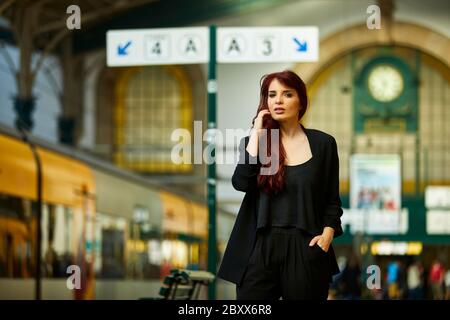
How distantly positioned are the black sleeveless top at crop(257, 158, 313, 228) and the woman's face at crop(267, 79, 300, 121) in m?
0.17

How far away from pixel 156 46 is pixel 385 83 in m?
19.6

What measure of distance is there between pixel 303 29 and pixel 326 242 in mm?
4643

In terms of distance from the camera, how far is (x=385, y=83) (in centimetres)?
2847

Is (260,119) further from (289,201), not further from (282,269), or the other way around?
(282,269)

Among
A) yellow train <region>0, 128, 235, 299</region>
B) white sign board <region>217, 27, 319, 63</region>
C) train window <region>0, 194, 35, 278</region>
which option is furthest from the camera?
yellow train <region>0, 128, 235, 299</region>

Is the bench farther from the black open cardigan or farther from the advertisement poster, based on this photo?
the advertisement poster

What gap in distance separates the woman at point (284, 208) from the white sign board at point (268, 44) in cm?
425

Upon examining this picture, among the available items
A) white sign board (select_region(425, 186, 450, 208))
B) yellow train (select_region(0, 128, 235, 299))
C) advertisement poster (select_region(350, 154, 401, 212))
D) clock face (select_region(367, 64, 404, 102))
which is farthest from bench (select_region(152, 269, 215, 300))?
clock face (select_region(367, 64, 404, 102))

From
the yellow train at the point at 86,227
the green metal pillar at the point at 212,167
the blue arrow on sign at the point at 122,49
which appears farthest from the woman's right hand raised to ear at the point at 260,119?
the yellow train at the point at 86,227

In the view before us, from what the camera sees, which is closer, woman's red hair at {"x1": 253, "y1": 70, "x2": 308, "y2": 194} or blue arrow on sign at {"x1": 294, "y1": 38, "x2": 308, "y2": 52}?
woman's red hair at {"x1": 253, "y1": 70, "x2": 308, "y2": 194}

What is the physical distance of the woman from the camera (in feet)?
14.6

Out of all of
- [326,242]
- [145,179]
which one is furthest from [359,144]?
[326,242]

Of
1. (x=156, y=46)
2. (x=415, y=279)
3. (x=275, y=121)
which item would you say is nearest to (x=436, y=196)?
(x=415, y=279)

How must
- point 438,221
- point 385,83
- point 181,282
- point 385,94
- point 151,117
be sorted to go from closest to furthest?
point 181,282, point 438,221, point 151,117, point 385,83, point 385,94
